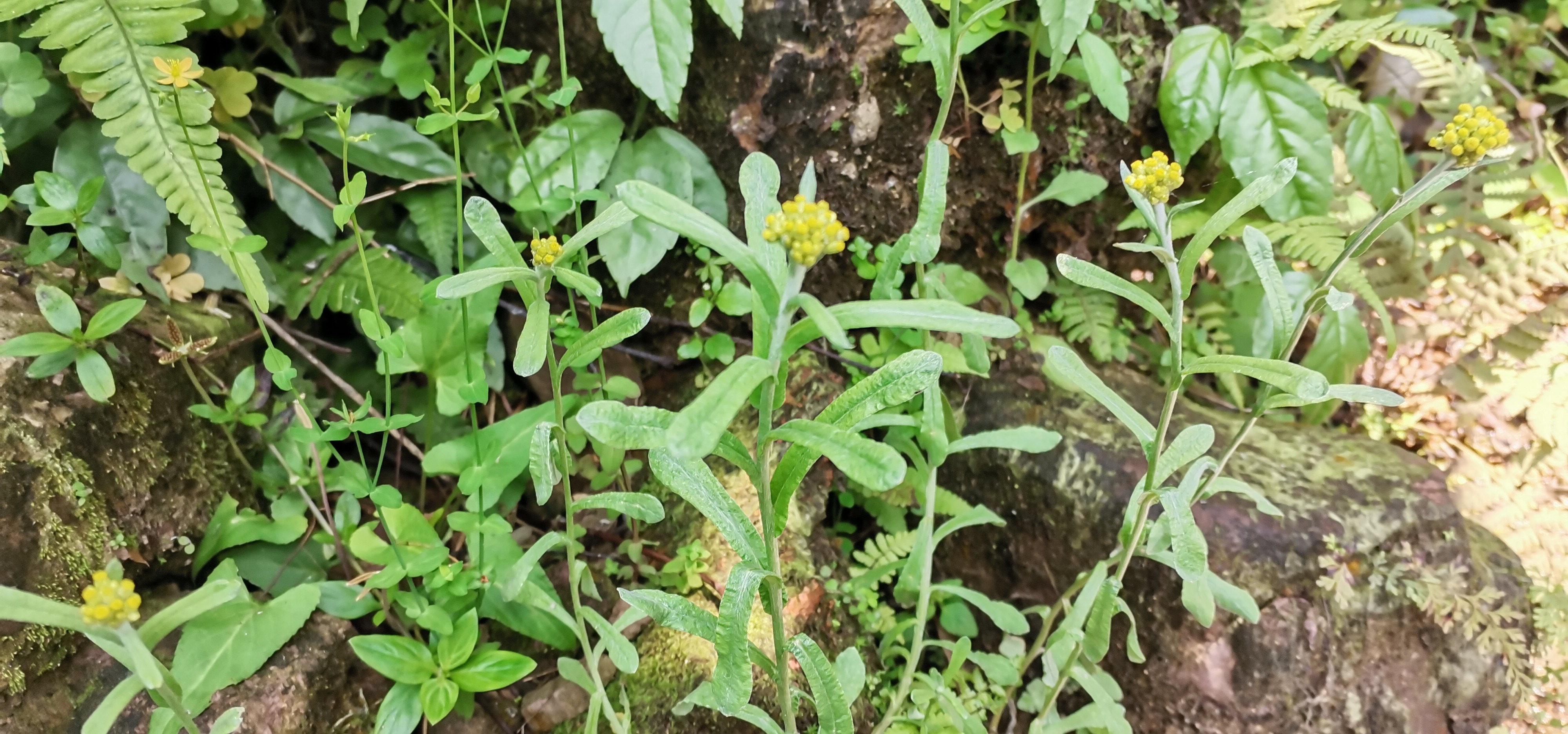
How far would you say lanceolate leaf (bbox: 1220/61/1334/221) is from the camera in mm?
1933

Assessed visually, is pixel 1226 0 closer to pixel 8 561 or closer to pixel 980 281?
pixel 980 281

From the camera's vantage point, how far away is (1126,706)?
6.00ft

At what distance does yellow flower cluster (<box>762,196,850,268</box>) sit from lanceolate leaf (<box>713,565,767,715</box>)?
40cm

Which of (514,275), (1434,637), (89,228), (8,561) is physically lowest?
(1434,637)

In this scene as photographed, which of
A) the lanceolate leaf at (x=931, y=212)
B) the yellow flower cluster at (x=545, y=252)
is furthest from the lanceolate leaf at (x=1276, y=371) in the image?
the yellow flower cluster at (x=545, y=252)

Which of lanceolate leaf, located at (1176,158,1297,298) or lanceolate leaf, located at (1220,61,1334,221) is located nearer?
lanceolate leaf, located at (1176,158,1297,298)

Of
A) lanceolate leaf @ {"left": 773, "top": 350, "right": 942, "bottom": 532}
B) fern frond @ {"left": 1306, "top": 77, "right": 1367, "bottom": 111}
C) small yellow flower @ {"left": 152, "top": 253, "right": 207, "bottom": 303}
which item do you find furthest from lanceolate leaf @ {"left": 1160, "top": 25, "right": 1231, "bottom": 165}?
small yellow flower @ {"left": 152, "top": 253, "right": 207, "bottom": 303}

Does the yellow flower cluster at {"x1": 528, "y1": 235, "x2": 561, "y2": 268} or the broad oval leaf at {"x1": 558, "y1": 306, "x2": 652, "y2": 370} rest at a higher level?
the yellow flower cluster at {"x1": 528, "y1": 235, "x2": 561, "y2": 268}

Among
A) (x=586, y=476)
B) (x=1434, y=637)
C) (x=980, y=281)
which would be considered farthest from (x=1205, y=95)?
(x=586, y=476)

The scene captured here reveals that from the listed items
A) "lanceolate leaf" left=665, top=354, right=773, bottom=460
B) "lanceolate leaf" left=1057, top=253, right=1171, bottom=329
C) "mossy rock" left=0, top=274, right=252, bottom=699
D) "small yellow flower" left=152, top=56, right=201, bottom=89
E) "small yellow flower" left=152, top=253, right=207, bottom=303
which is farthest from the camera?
"small yellow flower" left=152, top=253, right=207, bottom=303

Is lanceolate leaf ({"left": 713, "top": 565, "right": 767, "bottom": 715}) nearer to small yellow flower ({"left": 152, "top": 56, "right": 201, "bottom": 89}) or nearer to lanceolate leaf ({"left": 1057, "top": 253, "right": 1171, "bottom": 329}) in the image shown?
lanceolate leaf ({"left": 1057, "top": 253, "right": 1171, "bottom": 329})

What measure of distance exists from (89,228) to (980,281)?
1.82 m

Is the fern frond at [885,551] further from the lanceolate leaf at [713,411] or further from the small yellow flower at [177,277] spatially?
the small yellow flower at [177,277]

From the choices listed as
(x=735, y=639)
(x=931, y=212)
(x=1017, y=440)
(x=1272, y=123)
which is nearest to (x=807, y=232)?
(x=931, y=212)
